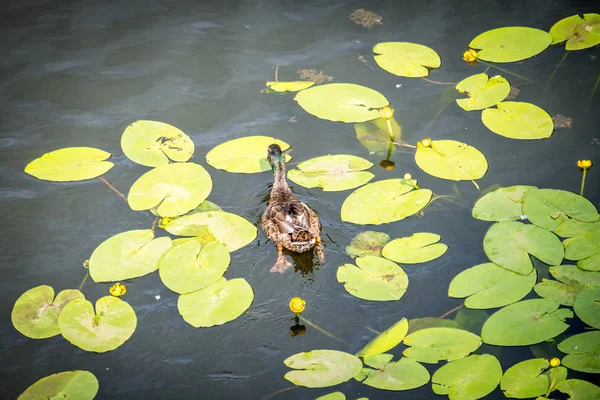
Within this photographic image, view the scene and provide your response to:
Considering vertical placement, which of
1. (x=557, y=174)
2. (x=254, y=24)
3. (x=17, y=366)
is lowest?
(x=17, y=366)

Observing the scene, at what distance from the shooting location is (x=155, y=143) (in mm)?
6973

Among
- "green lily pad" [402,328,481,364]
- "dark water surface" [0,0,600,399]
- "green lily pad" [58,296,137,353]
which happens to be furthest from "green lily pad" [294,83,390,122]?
"green lily pad" [58,296,137,353]

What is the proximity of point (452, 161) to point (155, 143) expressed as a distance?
3.25 m

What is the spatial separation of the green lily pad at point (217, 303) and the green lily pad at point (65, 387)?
906mm

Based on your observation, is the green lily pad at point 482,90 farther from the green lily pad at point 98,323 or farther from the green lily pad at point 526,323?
the green lily pad at point 98,323

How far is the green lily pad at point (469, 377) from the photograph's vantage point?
4750 mm

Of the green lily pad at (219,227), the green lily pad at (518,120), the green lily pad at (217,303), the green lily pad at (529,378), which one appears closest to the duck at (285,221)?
the green lily pad at (219,227)

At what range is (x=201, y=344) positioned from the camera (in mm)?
5309

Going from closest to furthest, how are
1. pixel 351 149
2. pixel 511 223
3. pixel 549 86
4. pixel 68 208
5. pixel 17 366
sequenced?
pixel 17 366 < pixel 511 223 < pixel 68 208 < pixel 351 149 < pixel 549 86

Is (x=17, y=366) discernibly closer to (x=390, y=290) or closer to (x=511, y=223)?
(x=390, y=290)

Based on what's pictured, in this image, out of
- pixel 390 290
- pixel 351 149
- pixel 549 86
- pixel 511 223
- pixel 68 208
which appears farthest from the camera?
pixel 549 86

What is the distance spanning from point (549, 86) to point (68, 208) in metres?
5.80

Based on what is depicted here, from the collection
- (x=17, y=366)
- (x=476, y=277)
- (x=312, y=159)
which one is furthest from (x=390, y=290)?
(x=17, y=366)

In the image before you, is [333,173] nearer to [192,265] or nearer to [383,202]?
[383,202]
